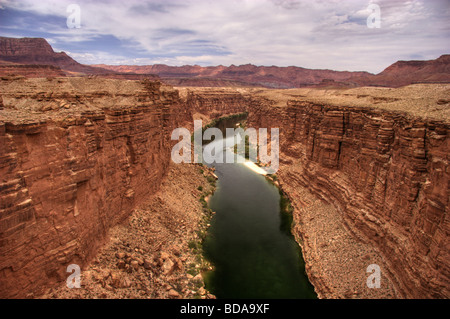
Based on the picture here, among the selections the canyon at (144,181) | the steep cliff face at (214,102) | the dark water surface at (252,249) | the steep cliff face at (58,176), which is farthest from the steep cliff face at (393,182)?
the steep cliff face at (214,102)

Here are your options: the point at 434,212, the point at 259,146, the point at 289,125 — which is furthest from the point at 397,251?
the point at 259,146

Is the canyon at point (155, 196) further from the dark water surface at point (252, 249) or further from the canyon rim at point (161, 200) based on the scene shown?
the dark water surface at point (252, 249)

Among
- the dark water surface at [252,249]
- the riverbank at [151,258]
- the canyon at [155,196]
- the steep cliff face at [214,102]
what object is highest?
the steep cliff face at [214,102]

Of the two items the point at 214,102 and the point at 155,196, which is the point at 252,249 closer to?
the point at 155,196

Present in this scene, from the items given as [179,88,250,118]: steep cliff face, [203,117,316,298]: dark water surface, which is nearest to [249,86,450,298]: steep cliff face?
[203,117,316,298]: dark water surface

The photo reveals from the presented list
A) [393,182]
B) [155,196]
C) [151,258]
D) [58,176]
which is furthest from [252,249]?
[58,176]

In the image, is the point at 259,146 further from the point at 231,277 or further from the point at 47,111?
the point at 47,111
